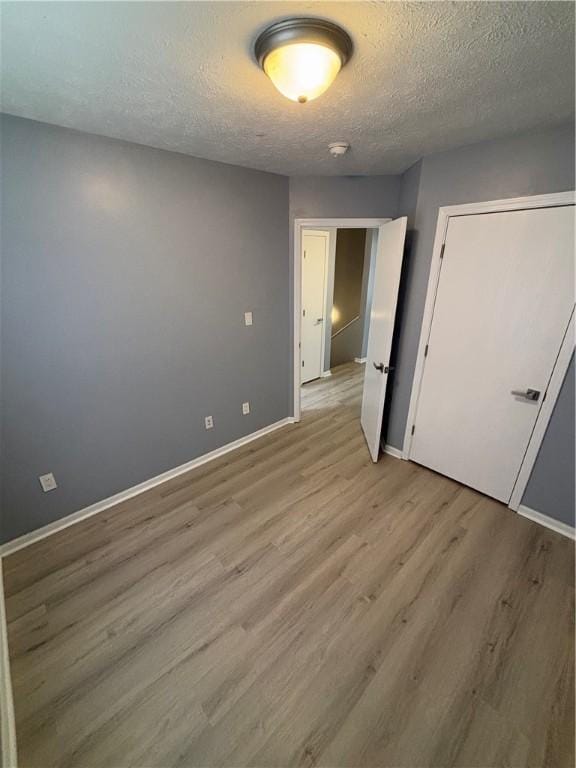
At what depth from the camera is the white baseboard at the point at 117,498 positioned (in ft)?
5.99

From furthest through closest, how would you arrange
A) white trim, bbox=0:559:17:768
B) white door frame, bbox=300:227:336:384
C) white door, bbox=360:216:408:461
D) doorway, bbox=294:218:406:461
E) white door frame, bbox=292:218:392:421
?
white door frame, bbox=300:227:336:384 < white door frame, bbox=292:218:392:421 < doorway, bbox=294:218:406:461 < white door, bbox=360:216:408:461 < white trim, bbox=0:559:17:768

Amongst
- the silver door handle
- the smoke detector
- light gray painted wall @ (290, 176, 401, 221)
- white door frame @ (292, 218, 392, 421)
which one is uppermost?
the smoke detector

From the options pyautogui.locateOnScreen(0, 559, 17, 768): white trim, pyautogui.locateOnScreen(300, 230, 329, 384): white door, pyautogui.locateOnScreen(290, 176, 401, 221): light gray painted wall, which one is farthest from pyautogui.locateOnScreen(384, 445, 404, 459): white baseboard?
pyautogui.locateOnScreen(0, 559, 17, 768): white trim

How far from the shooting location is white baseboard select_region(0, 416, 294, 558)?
1.83 metres

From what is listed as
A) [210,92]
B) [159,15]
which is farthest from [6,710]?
[210,92]

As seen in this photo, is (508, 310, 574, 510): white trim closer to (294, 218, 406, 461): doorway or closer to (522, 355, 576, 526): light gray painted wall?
(522, 355, 576, 526): light gray painted wall

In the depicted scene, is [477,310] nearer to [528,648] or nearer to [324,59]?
[324,59]

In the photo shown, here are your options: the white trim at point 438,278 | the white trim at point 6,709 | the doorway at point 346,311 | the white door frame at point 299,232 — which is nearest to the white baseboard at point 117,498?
the white trim at point 6,709

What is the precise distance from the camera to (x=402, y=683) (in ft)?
4.07

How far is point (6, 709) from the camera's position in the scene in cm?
114

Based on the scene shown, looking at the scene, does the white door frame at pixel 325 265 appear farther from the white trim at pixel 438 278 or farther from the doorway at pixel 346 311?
the white trim at pixel 438 278

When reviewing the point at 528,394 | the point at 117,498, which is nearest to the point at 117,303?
the point at 117,498

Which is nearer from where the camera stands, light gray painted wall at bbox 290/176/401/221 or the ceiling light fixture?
the ceiling light fixture

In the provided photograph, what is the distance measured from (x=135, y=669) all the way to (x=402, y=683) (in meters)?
1.15
